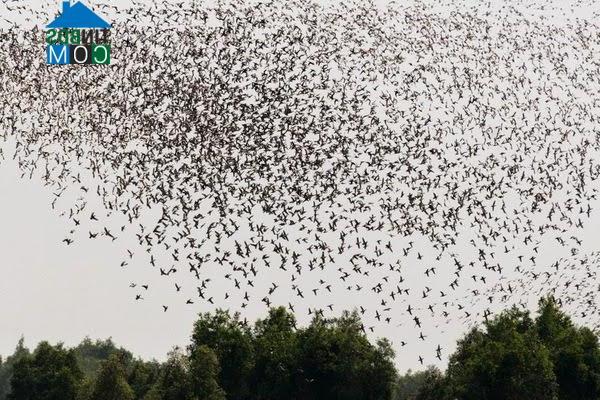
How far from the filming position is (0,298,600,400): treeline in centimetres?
8500

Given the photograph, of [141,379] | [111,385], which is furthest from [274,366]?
[141,379]

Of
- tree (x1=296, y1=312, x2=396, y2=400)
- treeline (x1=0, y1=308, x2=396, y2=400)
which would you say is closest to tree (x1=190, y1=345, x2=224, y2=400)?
treeline (x1=0, y1=308, x2=396, y2=400)

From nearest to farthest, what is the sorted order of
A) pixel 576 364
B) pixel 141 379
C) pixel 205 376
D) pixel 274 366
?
pixel 205 376
pixel 576 364
pixel 274 366
pixel 141 379

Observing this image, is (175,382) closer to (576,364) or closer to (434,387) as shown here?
(434,387)

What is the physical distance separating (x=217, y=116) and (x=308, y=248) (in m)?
11.4

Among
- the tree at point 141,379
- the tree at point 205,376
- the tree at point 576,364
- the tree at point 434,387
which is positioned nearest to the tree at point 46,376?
the tree at point 141,379

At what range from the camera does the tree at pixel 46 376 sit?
4373 inches

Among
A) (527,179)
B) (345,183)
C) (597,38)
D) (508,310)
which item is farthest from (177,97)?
(508,310)

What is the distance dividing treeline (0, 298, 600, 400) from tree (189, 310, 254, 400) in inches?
3.6

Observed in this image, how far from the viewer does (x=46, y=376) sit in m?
112

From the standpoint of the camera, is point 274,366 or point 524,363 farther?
point 274,366

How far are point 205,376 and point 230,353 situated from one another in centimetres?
1036

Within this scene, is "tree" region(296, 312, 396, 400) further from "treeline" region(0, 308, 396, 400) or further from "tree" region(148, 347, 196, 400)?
"tree" region(148, 347, 196, 400)

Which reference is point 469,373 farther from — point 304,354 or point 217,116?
point 217,116
